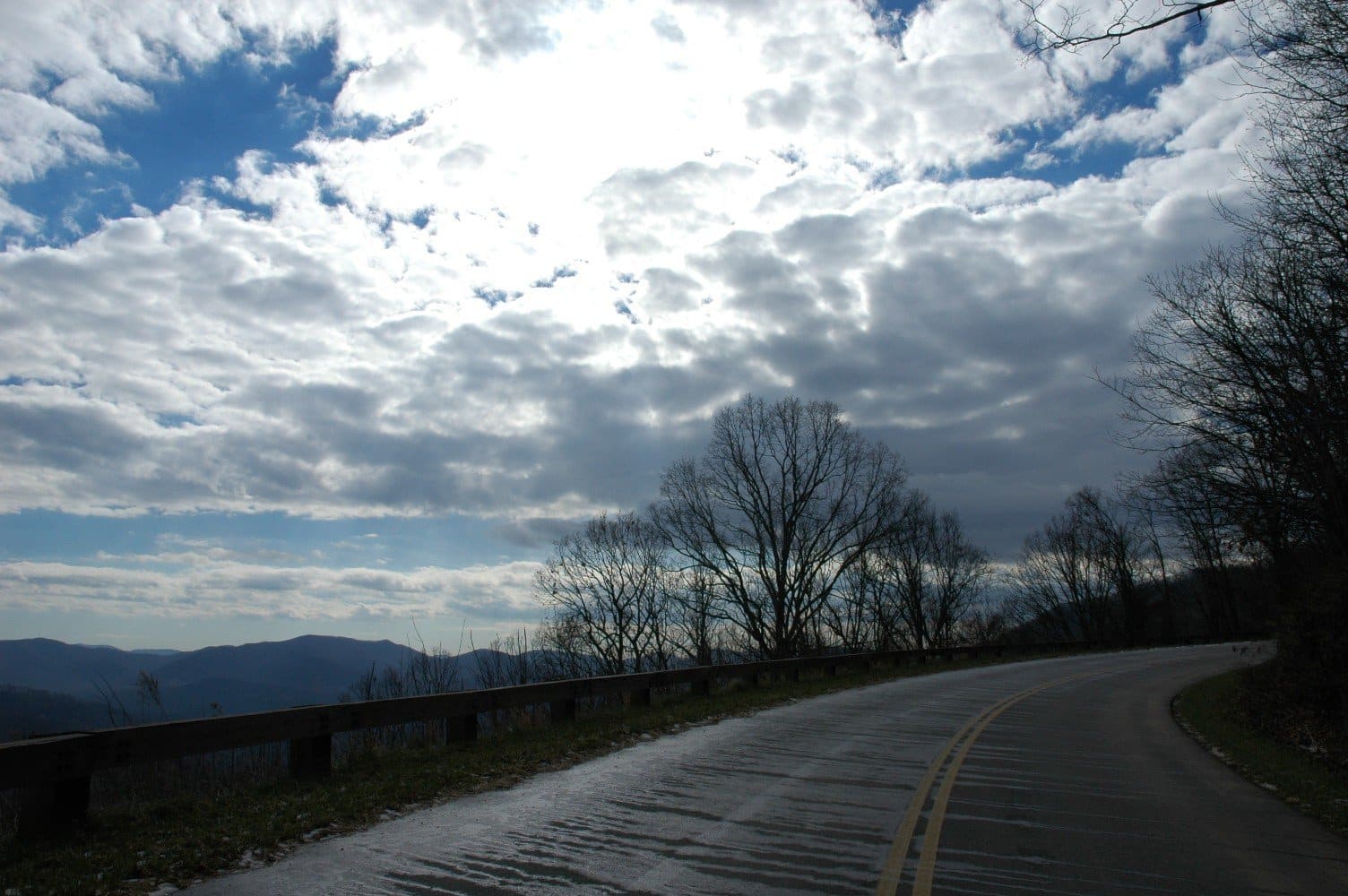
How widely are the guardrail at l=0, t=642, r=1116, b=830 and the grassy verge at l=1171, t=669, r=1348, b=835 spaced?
9197 millimetres

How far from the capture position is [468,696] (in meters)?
11.5

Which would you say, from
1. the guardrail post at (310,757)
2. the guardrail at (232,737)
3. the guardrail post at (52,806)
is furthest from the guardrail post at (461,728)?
the guardrail post at (52,806)

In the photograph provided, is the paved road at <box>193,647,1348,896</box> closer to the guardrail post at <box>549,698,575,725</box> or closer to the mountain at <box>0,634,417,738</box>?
the guardrail post at <box>549,698,575,725</box>

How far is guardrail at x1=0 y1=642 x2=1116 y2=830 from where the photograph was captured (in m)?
6.50

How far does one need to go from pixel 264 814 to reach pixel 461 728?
13.8ft

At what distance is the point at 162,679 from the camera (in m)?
19.7

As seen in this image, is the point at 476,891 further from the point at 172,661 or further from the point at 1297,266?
the point at 172,661

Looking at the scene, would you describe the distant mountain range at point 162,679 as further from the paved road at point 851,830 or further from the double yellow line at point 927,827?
the double yellow line at point 927,827

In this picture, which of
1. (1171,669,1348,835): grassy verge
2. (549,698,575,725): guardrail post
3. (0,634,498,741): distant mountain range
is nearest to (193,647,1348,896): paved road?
(1171,669,1348,835): grassy verge

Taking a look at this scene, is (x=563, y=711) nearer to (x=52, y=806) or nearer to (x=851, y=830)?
(x=851, y=830)

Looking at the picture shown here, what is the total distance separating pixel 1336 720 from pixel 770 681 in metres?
13.1

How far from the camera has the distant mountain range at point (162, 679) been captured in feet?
33.3

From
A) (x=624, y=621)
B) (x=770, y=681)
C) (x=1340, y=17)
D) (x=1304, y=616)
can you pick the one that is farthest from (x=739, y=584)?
(x=1340, y=17)

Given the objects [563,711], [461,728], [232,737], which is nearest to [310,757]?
[232,737]
